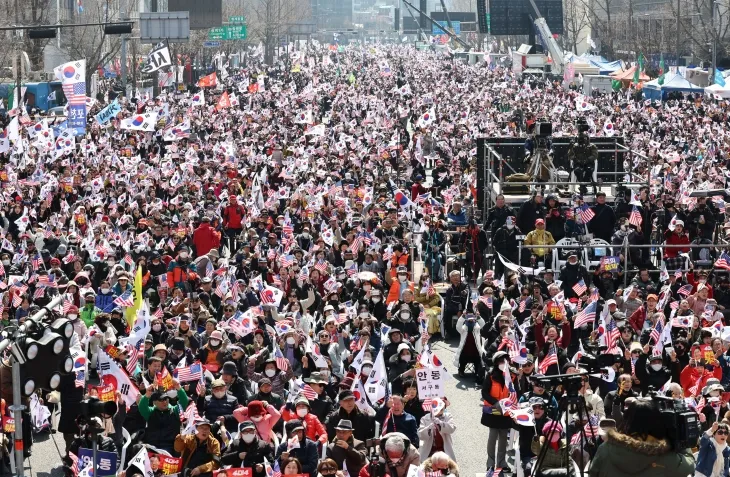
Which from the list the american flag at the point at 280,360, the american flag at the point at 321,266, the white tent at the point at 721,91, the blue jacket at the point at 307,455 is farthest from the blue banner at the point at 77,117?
the blue jacket at the point at 307,455

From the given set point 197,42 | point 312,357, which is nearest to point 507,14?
point 197,42

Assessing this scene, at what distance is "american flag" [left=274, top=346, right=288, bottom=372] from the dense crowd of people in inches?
0.8

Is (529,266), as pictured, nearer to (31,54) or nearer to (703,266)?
(703,266)

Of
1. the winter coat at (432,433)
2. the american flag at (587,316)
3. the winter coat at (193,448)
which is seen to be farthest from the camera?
the american flag at (587,316)

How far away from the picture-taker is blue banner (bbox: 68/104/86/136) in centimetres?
3416

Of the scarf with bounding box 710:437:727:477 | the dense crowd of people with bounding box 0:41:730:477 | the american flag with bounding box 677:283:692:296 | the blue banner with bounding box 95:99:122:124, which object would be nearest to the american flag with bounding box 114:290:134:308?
the dense crowd of people with bounding box 0:41:730:477

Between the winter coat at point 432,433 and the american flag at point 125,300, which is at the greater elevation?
the american flag at point 125,300

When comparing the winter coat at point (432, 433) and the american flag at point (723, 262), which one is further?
the american flag at point (723, 262)

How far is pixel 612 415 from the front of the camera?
44.8ft

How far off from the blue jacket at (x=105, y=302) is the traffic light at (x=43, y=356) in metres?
7.55

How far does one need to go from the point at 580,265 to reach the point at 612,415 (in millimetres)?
7089

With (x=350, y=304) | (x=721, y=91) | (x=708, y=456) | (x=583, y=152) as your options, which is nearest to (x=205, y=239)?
(x=350, y=304)

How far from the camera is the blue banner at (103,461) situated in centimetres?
1152

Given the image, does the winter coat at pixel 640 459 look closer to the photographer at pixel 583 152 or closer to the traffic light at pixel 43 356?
the traffic light at pixel 43 356
